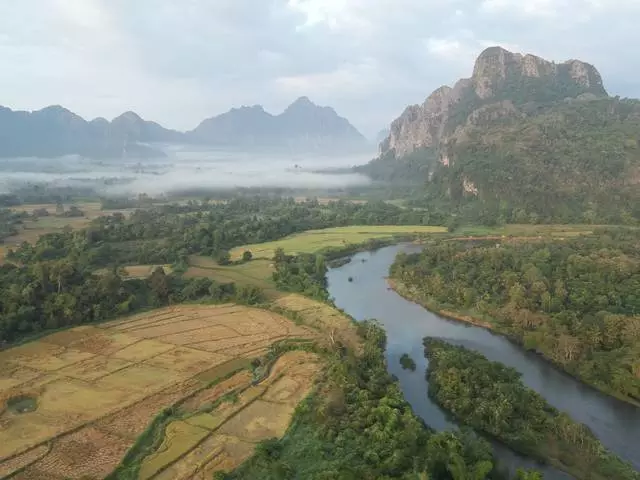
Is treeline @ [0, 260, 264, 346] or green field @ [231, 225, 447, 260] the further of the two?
green field @ [231, 225, 447, 260]

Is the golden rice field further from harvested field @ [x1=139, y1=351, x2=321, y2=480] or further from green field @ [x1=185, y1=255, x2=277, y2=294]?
green field @ [x1=185, y1=255, x2=277, y2=294]

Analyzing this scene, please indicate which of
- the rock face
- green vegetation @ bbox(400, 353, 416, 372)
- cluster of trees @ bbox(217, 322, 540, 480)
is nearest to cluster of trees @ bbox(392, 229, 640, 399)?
green vegetation @ bbox(400, 353, 416, 372)

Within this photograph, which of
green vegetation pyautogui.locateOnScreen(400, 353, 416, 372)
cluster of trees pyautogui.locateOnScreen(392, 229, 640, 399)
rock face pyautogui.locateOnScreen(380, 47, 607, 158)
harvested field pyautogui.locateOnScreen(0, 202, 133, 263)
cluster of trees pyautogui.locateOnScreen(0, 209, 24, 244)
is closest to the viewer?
cluster of trees pyautogui.locateOnScreen(392, 229, 640, 399)

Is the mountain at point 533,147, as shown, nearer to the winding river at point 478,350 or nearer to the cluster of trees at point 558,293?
the cluster of trees at point 558,293

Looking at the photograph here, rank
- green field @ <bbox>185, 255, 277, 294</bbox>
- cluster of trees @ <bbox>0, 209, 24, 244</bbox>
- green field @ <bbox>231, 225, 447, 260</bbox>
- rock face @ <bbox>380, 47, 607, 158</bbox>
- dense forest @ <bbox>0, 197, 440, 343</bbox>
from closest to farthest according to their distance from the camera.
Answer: dense forest @ <bbox>0, 197, 440, 343</bbox> → green field @ <bbox>185, 255, 277, 294</bbox> → green field @ <bbox>231, 225, 447, 260</bbox> → cluster of trees @ <bbox>0, 209, 24, 244</bbox> → rock face @ <bbox>380, 47, 607, 158</bbox>

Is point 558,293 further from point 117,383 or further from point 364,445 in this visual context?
point 117,383

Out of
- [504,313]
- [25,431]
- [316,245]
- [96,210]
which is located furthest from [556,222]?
[96,210]
